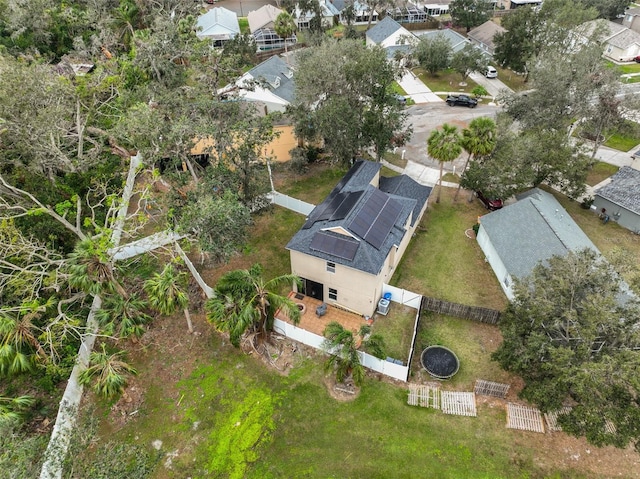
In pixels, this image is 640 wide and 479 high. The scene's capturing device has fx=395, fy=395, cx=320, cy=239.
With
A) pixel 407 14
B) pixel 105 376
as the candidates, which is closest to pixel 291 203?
pixel 105 376

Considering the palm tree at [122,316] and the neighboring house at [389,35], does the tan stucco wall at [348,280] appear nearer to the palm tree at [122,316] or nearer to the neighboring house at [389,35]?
the palm tree at [122,316]

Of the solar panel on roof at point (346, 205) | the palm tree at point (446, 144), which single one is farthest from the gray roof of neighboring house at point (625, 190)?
the solar panel on roof at point (346, 205)

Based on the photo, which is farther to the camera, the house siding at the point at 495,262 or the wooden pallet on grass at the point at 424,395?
the house siding at the point at 495,262

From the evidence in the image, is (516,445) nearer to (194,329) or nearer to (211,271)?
(194,329)

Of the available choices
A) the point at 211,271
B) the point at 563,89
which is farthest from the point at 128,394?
the point at 563,89

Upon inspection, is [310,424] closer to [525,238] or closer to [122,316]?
[122,316]

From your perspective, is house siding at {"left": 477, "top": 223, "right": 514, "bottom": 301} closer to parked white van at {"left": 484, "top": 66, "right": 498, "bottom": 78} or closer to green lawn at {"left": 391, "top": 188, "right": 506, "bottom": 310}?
green lawn at {"left": 391, "top": 188, "right": 506, "bottom": 310}
